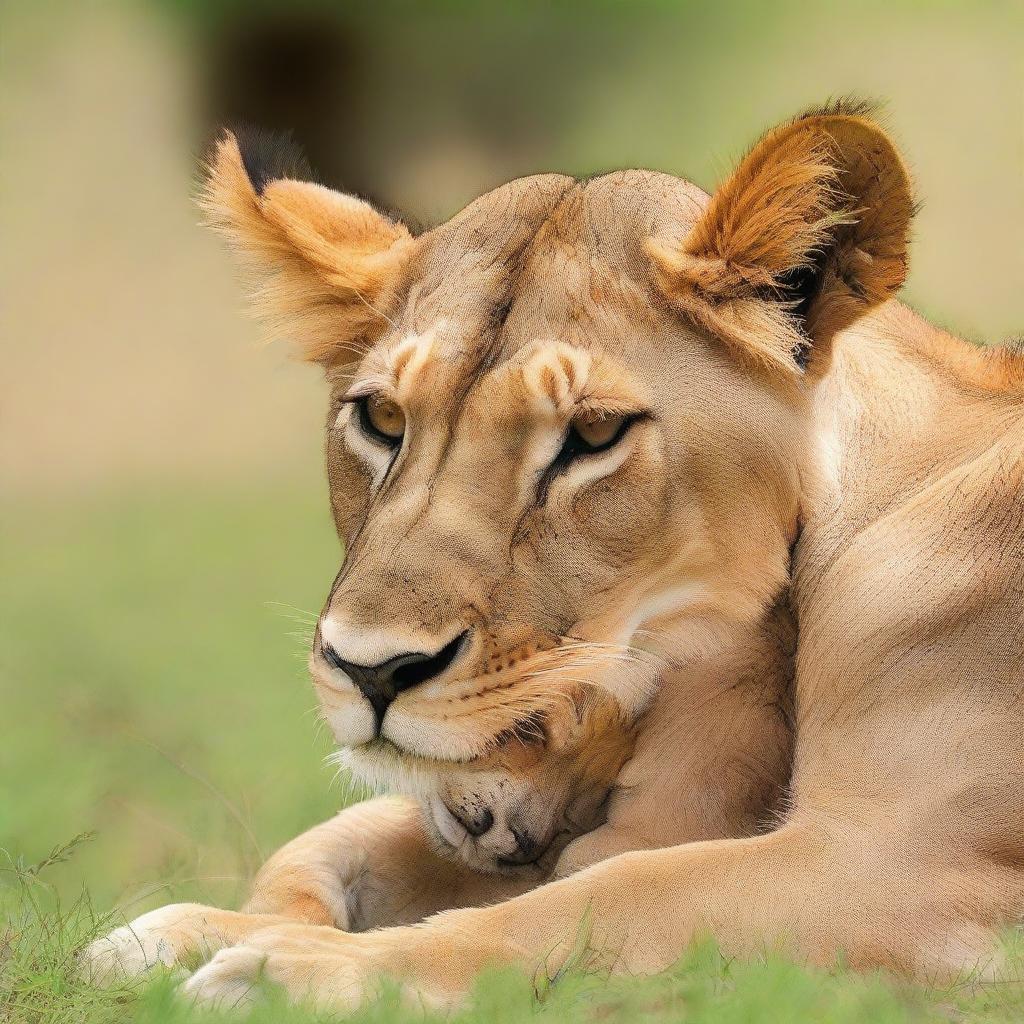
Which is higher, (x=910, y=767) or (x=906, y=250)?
(x=906, y=250)

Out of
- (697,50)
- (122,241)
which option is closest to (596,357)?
(122,241)

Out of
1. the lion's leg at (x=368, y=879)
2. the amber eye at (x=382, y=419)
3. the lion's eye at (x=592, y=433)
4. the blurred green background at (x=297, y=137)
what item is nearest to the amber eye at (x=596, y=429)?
the lion's eye at (x=592, y=433)

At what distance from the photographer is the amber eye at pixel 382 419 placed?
342 centimetres

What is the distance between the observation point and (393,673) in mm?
3053

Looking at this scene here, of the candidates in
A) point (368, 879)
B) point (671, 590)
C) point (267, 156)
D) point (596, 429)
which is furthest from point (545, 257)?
point (368, 879)

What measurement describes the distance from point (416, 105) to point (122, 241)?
2.18 meters

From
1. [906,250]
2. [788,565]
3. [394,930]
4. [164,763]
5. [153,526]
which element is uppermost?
[906,250]

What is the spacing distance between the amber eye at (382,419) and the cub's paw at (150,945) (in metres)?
0.84

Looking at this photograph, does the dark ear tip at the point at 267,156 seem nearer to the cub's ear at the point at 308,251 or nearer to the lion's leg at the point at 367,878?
the cub's ear at the point at 308,251

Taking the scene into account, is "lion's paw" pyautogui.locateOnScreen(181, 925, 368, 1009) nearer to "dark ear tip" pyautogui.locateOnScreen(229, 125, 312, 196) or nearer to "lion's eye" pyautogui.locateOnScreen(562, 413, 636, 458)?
"lion's eye" pyautogui.locateOnScreen(562, 413, 636, 458)

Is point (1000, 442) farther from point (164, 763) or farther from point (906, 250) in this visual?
point (164, 763)

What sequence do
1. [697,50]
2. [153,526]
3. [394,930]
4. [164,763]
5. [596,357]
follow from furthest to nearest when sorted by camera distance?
[697,50] < [153,526] < [164,763] < [596,357] < [394,930]

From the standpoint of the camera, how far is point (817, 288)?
11.1ft

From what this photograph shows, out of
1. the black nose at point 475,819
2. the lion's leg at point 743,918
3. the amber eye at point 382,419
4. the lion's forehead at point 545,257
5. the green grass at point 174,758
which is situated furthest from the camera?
the black nose at point 475,819
